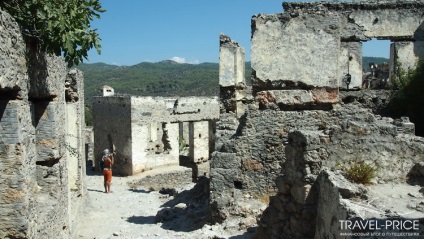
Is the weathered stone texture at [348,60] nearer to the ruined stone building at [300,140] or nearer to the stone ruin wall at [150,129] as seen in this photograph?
the ruined stone building at [300,140]

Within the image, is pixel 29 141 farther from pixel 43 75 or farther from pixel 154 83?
pixel 154 83

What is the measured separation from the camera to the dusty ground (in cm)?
721

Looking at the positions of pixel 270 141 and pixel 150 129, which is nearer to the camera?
pixel 270 141

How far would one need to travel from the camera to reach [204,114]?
18.2 meters

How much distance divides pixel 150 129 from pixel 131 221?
789 centimetres

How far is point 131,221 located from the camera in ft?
30.1

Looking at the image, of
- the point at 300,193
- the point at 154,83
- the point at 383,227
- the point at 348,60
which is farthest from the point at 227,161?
the point at 154,83

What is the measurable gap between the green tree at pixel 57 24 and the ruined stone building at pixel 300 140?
8.59ft

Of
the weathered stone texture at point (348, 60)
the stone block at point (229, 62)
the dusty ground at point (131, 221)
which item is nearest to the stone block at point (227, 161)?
the dusty ground at point (131, 221)

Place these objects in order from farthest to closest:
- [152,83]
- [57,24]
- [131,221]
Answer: [152,83] → [131,221] → [57,24]

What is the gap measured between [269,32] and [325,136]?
2.88 metres

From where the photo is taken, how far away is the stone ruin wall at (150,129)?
53.3 feet

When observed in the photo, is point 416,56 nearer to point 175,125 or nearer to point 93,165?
point 175,125

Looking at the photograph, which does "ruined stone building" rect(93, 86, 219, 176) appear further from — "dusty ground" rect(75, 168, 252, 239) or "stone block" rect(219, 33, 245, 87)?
"stone block" rect(219, 33, 245, 87)
